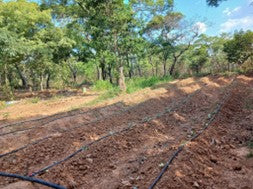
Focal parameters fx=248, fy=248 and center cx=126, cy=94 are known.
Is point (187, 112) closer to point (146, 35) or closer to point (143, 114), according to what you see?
point (143, 114)

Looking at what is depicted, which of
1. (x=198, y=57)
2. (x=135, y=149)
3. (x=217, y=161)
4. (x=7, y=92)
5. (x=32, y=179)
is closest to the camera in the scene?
(x=32, y=179)

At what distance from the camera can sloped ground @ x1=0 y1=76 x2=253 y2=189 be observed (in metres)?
3.21

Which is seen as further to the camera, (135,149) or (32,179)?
(135,149)

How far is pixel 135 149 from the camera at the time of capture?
4398 mm

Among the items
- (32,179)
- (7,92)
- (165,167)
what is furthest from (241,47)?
(32,179)

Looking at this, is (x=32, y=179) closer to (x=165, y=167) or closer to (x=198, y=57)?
(x=165, y=167)

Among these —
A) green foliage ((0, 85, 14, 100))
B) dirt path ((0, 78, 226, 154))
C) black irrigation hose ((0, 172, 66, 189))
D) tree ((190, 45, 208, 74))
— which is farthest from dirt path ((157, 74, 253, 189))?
tree ((190, 45, 208, 74))

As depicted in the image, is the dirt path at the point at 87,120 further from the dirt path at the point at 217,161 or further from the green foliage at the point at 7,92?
the green foliage at the point at 7,92

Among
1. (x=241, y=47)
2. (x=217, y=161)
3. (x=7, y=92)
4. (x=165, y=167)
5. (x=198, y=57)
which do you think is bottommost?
(x=217, y=161)

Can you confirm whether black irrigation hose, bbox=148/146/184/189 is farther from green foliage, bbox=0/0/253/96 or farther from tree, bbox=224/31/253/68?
tree, bbox=224/31/253/68

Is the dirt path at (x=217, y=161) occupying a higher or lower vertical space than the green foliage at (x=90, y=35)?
lower

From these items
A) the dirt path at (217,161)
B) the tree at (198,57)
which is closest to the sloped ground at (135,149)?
the dirt path at (217,161)

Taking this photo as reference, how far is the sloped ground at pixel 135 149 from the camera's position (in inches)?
126

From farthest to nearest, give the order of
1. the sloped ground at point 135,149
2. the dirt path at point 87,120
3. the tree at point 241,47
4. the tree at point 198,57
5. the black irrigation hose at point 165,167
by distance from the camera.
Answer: the tree at point 198,57
the tree at point 241,47
the dirt path at point 87,120
the sloped ground at point 135,149
the black irrigation hose at point 165,167
